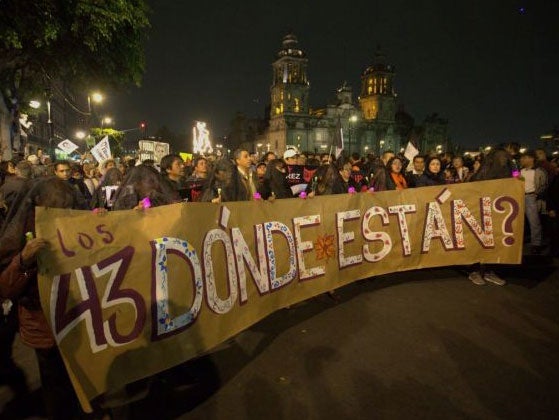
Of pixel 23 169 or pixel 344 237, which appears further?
pixel 23 169

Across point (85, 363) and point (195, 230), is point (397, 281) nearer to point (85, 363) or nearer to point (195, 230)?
point (195, 230)

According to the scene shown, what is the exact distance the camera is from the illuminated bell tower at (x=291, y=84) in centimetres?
10056

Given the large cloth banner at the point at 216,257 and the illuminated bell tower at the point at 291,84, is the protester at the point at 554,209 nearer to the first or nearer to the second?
the large cloth banner at the point at 216,257

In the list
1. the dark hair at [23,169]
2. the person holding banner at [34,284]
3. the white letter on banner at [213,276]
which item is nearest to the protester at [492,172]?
the white letter on banner at [213,276]

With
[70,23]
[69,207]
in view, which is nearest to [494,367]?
[69,207]

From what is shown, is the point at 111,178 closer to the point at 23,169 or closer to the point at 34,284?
the point at 23,169

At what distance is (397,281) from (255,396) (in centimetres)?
367

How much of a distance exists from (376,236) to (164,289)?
333 centimetres

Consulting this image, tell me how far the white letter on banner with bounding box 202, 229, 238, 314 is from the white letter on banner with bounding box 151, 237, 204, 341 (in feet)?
0.67

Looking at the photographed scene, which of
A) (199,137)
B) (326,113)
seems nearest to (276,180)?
(199,137)

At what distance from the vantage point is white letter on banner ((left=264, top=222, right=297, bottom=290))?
447cm

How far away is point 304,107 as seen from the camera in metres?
103

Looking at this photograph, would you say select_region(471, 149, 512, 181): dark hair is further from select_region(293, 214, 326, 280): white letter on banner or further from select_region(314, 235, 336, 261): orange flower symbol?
select_region(293, 214, 326, 280): white letter on banner

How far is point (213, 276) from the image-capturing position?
12.3 feet
